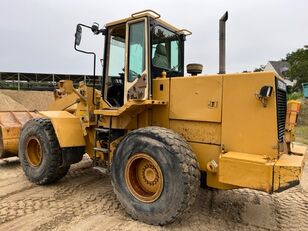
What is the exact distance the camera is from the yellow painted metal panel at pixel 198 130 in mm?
4439

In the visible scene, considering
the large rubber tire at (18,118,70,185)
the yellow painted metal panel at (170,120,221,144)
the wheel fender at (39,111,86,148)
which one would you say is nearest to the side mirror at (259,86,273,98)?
the yellow painted metal panel at (170,120,221,144)

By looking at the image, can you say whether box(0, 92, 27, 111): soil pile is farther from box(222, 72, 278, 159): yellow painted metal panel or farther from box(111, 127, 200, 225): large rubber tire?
box(222, 72, 278, 159): yellow painted metal panel

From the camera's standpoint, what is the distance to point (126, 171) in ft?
15.2

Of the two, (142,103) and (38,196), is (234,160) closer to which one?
(142,103)

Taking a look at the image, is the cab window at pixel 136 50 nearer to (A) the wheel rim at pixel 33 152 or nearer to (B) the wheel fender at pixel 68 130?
(B) the wheel fender at pixel 68 130

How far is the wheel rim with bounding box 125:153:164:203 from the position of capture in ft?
14.6

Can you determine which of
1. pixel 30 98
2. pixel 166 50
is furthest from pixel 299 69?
pixel 166 50

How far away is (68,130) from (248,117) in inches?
120

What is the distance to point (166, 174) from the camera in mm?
4188

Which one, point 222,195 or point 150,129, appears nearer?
point 150,129

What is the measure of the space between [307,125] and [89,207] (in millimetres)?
18630

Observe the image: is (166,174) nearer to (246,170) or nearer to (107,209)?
(246,170)

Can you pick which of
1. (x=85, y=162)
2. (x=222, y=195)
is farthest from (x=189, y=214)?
(x=85, y=162)

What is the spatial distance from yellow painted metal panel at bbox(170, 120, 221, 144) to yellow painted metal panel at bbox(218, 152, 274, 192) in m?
0.41
